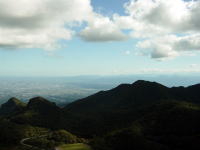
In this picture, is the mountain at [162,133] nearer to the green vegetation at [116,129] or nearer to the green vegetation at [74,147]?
the green vegetation at [116,129]

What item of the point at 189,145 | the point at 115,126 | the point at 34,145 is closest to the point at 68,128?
the point at 115,126

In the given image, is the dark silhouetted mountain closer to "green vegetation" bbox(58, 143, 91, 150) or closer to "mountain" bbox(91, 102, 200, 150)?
"green vegetation" bbox(58, 143, 91, 150)

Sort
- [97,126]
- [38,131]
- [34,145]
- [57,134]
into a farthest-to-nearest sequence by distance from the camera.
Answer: [97,126] < [38,131] < [57,134] < [34,145]

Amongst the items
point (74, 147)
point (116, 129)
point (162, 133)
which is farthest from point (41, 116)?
point (162, 133)

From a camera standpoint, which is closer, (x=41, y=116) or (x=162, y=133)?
(x=162, y=133)

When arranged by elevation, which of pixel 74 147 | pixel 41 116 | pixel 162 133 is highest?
pixel 162 133

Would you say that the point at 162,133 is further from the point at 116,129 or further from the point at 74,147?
the point at 74,147

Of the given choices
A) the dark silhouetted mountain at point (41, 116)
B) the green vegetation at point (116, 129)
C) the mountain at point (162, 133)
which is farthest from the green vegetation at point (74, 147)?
the dark silhouetted mountain at point (41, 116)

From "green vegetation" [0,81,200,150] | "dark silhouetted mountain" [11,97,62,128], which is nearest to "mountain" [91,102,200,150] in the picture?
"green vegetation" [0,81,200,150]

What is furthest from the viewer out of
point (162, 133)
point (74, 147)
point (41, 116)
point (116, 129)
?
point (41, 116)

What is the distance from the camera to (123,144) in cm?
10788

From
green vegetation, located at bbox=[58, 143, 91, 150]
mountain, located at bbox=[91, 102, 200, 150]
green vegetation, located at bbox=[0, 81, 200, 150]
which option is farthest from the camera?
green vegetation, located at bbox=[58, 143, 91, 150]

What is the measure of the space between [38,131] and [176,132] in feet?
246

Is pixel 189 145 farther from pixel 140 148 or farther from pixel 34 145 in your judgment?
pixel 34 145
